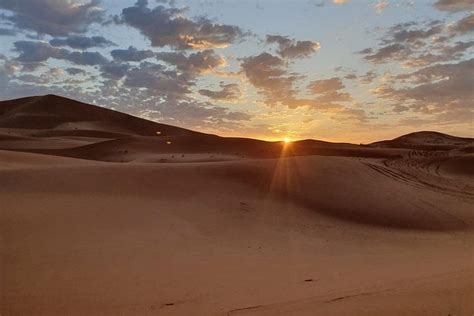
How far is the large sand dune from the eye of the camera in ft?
14.1

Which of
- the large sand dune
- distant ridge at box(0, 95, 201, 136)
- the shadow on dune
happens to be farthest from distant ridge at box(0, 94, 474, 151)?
the large sand dune

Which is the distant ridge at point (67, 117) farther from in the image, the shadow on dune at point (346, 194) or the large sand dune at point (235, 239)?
the shadow on dune at point (346, 194)

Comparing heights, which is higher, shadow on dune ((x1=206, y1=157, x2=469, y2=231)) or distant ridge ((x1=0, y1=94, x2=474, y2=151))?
distant ridge ((x1=0, y1=94, x2=474, y2=151))

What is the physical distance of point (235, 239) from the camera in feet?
26.2

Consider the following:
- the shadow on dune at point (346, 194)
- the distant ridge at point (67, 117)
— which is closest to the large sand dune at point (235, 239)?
the shadow on dune at point (346, 194)

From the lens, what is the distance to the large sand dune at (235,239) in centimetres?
431

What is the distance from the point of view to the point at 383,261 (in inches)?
271

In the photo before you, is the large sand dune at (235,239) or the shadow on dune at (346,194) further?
the shadow on dune at (346,194)

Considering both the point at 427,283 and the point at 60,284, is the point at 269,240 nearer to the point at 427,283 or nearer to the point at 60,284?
the point at 427,283

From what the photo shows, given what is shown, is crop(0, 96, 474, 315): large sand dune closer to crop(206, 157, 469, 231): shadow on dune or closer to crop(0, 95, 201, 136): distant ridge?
crop(206, 157, 469, 231): shadow on dune

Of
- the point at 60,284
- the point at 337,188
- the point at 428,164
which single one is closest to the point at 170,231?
the point at 60,284

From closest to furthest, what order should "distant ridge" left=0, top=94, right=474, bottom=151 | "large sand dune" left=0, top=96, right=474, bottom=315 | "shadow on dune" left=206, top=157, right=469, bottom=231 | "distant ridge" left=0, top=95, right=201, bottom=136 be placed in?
1. "large sand dune" left=0, top=96, right=474, bottom=315
2. "shadow on dune" left=206, top=157, right=469, bottom=231
3. "distant ridge" left=0, top=94, right=474, bottom=151
4. "distant ridge" left=0, top=95, right=201, bottom=136

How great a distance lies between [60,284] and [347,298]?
2.77 metres

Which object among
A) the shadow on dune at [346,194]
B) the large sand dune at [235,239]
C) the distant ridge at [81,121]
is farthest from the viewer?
the distant ridge at [81,121]
